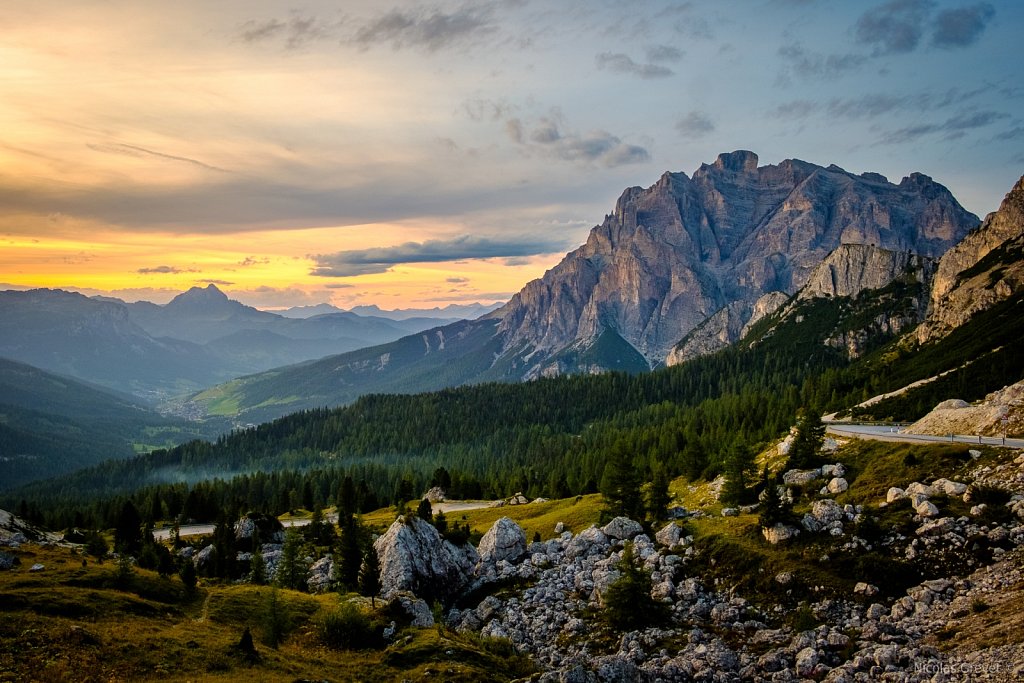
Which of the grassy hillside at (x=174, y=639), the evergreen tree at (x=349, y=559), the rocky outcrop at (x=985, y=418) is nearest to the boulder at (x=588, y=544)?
the grassy hillside at (x=174, y=639)

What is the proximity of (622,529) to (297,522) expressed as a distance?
78735mm

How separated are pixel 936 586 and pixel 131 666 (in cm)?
5890

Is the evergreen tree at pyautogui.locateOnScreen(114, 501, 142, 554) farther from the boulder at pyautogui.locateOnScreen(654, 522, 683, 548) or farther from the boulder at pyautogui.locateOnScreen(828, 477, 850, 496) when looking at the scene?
the boulder at pyautogui.locateOnScreen(828, 477, 850, 496)

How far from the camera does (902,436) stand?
83.8 meters

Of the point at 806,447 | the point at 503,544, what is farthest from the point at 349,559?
the point at 806,447

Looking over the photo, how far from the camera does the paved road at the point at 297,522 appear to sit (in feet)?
397

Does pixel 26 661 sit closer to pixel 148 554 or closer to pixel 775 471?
pixel 148 554

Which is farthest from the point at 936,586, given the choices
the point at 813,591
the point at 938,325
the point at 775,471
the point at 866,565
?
the point at 938,325

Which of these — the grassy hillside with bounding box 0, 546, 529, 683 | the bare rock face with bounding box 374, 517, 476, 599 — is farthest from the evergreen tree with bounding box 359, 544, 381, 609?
the bare rock face with bounding box 374, 517, 476, 599

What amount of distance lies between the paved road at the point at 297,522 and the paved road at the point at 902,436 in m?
71.2

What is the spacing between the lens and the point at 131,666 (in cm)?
4222

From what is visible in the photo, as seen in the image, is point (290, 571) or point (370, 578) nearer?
point (370, 578)

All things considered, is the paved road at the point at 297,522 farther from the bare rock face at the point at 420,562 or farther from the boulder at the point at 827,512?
the boulder at the point at 827,512

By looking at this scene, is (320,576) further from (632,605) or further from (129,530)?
(632,605)
